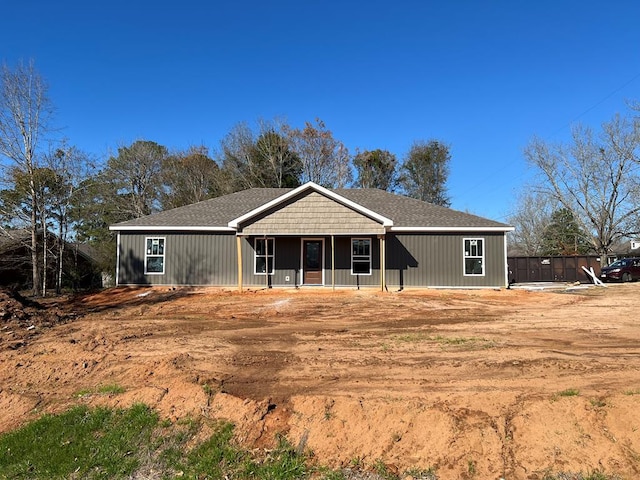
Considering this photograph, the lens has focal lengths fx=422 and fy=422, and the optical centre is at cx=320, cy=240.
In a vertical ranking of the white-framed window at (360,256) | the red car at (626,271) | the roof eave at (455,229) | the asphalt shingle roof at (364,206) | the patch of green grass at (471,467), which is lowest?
the patch of green grass at (471,467)

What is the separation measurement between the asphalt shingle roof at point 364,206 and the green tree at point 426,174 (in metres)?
19.1

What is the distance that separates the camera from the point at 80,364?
6.66 metres

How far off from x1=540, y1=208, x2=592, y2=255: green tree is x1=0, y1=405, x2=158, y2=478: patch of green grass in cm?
3884

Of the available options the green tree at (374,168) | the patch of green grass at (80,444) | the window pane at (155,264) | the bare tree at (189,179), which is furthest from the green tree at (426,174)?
the patch of green grass at (80,444)

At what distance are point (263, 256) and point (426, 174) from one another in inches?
1060

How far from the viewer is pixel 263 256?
60.0 ft

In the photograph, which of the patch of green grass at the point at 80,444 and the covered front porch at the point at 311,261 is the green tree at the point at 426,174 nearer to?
the covered front porch at the point at 311,261

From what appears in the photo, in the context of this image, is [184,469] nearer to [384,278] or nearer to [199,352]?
[199,352]

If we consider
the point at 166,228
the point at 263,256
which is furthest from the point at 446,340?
the point at 166,228

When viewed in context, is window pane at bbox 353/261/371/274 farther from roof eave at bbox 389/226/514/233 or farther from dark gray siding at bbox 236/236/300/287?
dark gray siding at bbox 236/236/300/287

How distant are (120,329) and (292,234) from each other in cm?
817

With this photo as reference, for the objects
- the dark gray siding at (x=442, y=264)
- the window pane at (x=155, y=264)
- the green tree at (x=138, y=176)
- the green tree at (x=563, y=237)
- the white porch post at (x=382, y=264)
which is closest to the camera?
the white porch post at (x=382, y=264)

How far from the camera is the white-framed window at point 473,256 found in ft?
59.3

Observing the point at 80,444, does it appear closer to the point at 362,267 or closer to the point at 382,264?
the point at 382,264
